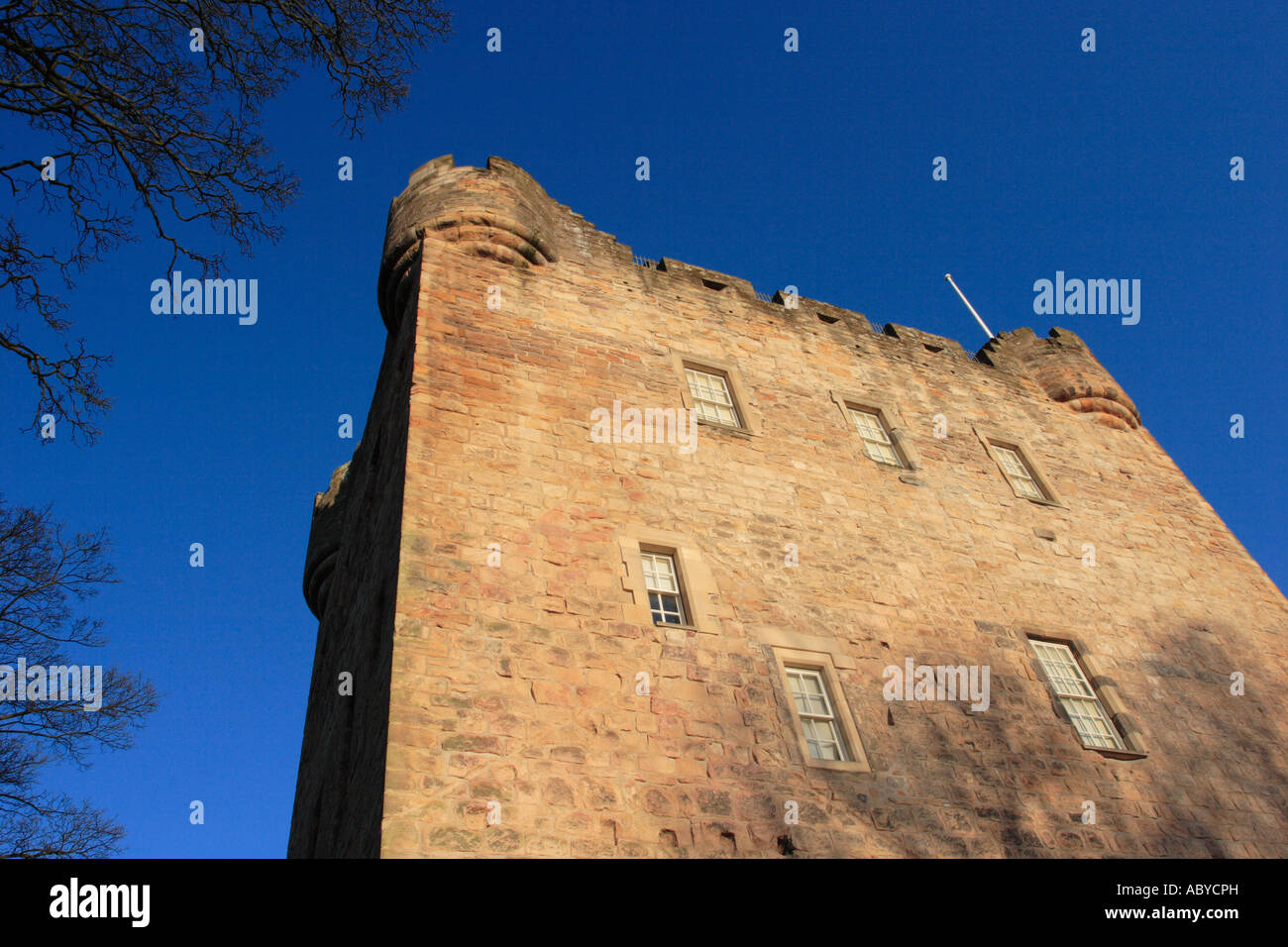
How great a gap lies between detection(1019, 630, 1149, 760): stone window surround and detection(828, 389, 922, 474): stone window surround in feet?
8.90

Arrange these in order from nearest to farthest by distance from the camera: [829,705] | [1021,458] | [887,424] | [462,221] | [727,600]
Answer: [829,705]
[727,600]
[462,221]
[887,424]
[1021,458]

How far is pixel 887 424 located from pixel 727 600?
506cm

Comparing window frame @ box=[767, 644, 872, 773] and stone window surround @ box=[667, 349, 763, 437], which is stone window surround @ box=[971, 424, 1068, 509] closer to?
stone window surround @ box=[667, 349, 763, 437]

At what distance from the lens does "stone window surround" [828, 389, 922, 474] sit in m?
11.9

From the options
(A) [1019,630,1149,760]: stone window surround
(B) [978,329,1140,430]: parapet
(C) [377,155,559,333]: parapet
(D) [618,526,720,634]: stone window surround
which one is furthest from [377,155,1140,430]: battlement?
(A) [1019,630,1149,760]: stone window surround

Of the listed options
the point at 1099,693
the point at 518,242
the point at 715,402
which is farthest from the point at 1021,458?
the point at 518,242

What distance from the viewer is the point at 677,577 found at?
8.72 meters

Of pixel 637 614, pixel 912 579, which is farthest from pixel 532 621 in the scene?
pixel 912 579

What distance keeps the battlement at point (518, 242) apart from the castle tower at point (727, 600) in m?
0.05

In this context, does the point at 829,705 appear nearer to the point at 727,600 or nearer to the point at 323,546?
the point at 727,600

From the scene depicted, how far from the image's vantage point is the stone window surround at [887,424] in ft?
38.9

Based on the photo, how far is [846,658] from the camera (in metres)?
8.80

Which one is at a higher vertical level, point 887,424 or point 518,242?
point 518,242

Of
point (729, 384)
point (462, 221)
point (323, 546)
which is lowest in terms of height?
point (323, 546)
